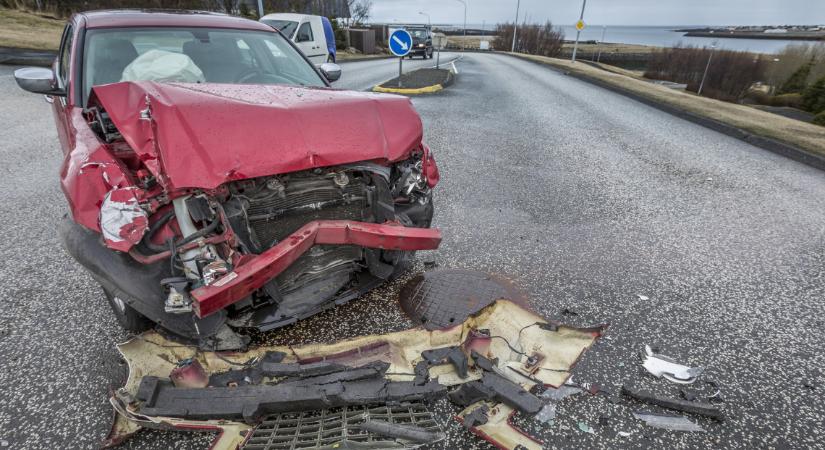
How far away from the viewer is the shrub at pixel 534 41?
56.1m

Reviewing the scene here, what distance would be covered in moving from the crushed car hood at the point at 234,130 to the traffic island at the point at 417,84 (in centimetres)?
858

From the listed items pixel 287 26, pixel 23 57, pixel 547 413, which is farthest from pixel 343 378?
pixel 23 57

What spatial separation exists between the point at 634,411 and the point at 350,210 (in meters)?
1.90

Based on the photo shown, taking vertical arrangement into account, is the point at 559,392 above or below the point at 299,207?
below

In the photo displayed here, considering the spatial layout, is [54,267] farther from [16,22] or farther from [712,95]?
[712,95]

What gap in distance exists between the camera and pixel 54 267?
317 centimetres

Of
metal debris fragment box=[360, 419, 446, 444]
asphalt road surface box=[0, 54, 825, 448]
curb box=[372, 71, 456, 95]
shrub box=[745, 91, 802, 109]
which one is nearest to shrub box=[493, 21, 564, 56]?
shrub box=[745, 91, 802, 109]

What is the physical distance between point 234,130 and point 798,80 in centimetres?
4759

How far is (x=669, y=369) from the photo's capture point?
2.42 m

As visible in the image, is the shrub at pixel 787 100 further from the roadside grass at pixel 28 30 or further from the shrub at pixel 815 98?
the roadside grass at pixel 28 30

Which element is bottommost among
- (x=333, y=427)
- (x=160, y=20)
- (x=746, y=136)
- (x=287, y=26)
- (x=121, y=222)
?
(x=333, y=427)

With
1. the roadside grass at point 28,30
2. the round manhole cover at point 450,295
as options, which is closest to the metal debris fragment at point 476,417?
the round manhole cover at point 450,295

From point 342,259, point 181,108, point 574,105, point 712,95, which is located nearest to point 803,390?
point 342,259

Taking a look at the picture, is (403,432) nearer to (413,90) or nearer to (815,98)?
(413,90)
